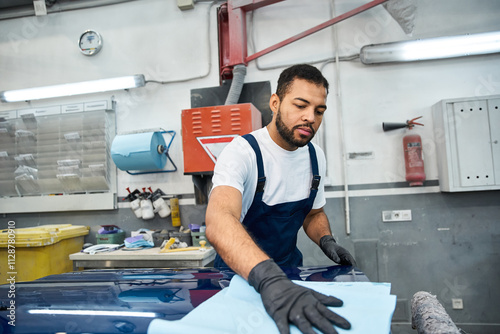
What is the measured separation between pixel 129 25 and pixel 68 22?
692 mm

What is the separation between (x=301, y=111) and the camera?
1349mm

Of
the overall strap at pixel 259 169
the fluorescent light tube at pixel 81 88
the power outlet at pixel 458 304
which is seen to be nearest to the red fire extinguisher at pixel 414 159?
the power outlet at pixel 458 304

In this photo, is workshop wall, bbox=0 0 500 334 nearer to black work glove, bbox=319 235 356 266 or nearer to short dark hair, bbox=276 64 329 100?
black work glove, bbox=319 235 356 266

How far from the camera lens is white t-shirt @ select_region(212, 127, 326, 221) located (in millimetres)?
1258

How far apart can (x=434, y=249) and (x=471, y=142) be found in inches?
34.1

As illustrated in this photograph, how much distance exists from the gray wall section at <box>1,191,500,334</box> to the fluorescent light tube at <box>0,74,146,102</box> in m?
2.05

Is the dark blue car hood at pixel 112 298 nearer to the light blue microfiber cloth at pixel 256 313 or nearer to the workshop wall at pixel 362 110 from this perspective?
the light blue microfiber cloth at pixel 256 313

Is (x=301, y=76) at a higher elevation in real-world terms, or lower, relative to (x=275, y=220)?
higher

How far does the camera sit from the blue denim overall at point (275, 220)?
1.40m

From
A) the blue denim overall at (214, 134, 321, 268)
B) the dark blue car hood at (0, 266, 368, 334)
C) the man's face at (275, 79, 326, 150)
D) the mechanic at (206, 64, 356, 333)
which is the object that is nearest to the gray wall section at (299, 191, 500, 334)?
the mechanic at (206, 64, 356, 333)

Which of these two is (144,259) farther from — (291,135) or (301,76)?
(301,76)

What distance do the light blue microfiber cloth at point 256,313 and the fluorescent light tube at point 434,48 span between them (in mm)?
2193

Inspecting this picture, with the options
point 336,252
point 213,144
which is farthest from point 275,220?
point 213,144

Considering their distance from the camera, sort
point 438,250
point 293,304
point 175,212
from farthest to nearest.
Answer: point 175,212
point 438,250
point 293,304
